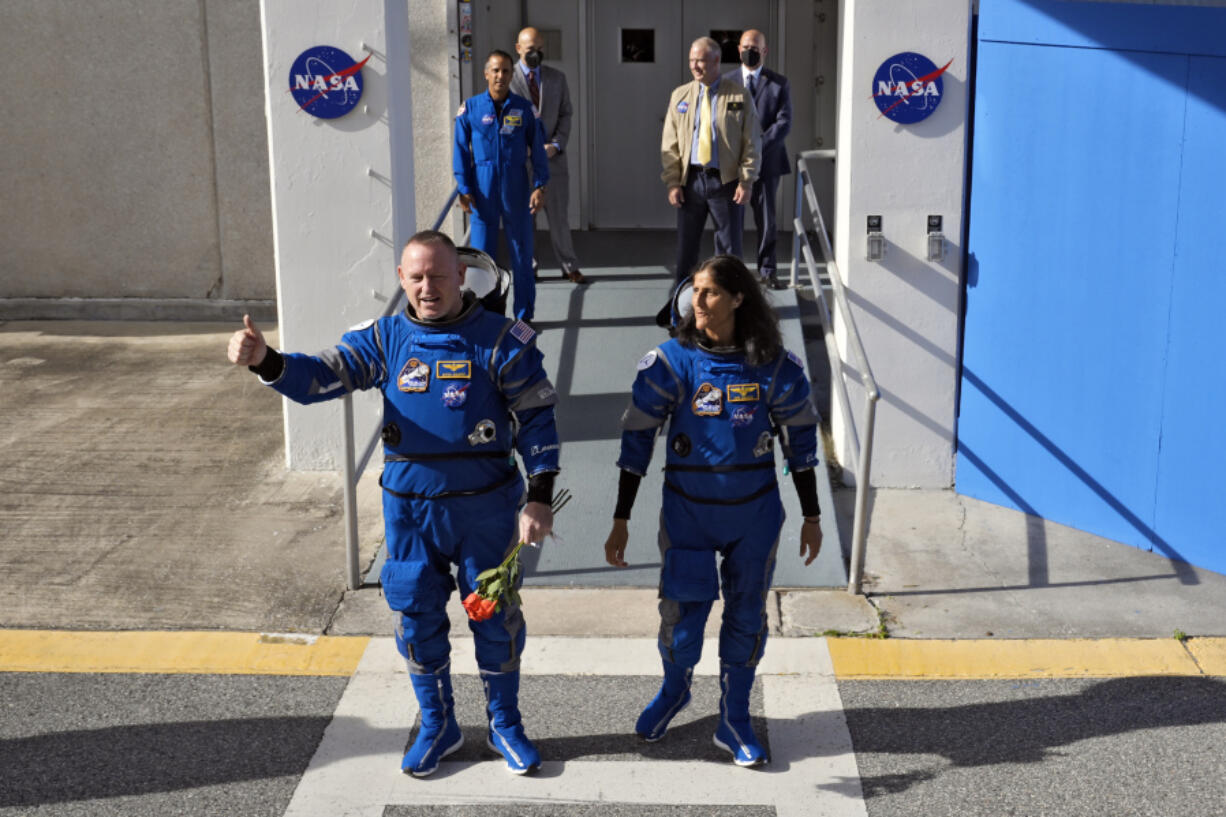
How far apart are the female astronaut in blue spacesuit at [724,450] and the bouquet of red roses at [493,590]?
468mm

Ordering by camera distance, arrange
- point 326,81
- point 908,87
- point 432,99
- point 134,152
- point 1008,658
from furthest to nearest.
A: point 134,152 < point 432,99 < point 326,81 < point 908,87 < point 1008,658

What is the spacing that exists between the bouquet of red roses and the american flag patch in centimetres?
61

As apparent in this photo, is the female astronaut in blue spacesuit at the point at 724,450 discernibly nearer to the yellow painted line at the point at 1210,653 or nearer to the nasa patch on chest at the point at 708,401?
the nasa patch on chest at the point at 708,401

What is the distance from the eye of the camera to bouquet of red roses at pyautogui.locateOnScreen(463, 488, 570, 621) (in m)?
4.67

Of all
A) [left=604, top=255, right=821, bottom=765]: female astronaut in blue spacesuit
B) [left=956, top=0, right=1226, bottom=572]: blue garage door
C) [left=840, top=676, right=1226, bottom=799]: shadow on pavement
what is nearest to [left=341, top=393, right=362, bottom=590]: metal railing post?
[left=604, top=255, right=821, bottom=765]: female astronaut in blue spacesuit

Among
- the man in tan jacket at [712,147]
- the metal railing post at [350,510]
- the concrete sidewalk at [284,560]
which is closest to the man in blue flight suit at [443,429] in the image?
the concrete sidewalk at [284,560]

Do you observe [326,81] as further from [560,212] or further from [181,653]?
[181,653]

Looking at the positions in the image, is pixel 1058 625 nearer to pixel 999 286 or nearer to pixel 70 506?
pixel 999 286

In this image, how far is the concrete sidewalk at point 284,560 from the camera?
246 inches

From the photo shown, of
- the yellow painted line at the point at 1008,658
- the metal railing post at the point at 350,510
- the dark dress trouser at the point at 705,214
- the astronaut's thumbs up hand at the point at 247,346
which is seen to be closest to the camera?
the astronaut's thumbs up hand at the point at 247,346

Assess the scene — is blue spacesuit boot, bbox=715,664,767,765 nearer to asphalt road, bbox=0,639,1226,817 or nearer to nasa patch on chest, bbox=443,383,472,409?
asphalt road, bbox=0,639,1226,817

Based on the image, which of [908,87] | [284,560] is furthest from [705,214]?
[284,560]

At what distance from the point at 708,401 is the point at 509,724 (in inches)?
57.0

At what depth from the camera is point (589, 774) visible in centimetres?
495
